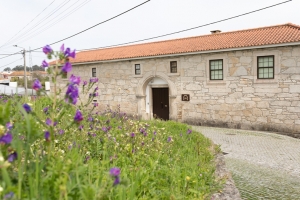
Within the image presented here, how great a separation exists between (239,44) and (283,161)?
7.10m

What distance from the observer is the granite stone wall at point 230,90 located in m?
12.4

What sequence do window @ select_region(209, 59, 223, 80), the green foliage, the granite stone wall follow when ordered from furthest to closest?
1. window @ select_region(209, 59, 223, 80)
2. the granite stone wall
3. the green foliage

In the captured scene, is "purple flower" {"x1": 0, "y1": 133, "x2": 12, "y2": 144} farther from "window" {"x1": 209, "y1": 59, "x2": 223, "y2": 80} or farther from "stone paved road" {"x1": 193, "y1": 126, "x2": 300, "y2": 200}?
"window" {"x1": 209, "y1": 59, "x2": 223, "y2": 80}

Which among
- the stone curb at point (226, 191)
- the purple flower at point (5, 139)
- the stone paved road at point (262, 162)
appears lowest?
the stone paved road at point (262, 162)

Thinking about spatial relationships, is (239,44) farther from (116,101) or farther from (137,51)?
(116,101)

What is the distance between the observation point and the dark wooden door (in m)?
16.7

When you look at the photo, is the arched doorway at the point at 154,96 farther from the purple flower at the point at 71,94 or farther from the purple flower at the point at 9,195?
the purple flower at the point at 9,195

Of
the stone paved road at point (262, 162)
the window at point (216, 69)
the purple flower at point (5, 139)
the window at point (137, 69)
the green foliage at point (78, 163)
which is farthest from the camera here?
the window at point (137, 69)

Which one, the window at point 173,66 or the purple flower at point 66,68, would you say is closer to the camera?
the purple flower at point 66,68

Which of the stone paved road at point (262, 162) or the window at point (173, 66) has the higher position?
the window at point (173, 66)

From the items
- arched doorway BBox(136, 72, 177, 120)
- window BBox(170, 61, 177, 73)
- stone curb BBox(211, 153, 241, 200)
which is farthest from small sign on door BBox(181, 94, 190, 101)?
stone curb BBox(211, 153, 241, 200)

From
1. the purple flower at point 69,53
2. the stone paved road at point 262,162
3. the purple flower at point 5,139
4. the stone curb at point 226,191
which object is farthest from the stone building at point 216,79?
the purple flower at point 5,139

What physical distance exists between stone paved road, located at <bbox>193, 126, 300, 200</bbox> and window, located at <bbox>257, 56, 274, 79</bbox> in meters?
2.86

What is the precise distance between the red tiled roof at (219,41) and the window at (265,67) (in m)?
0.81
